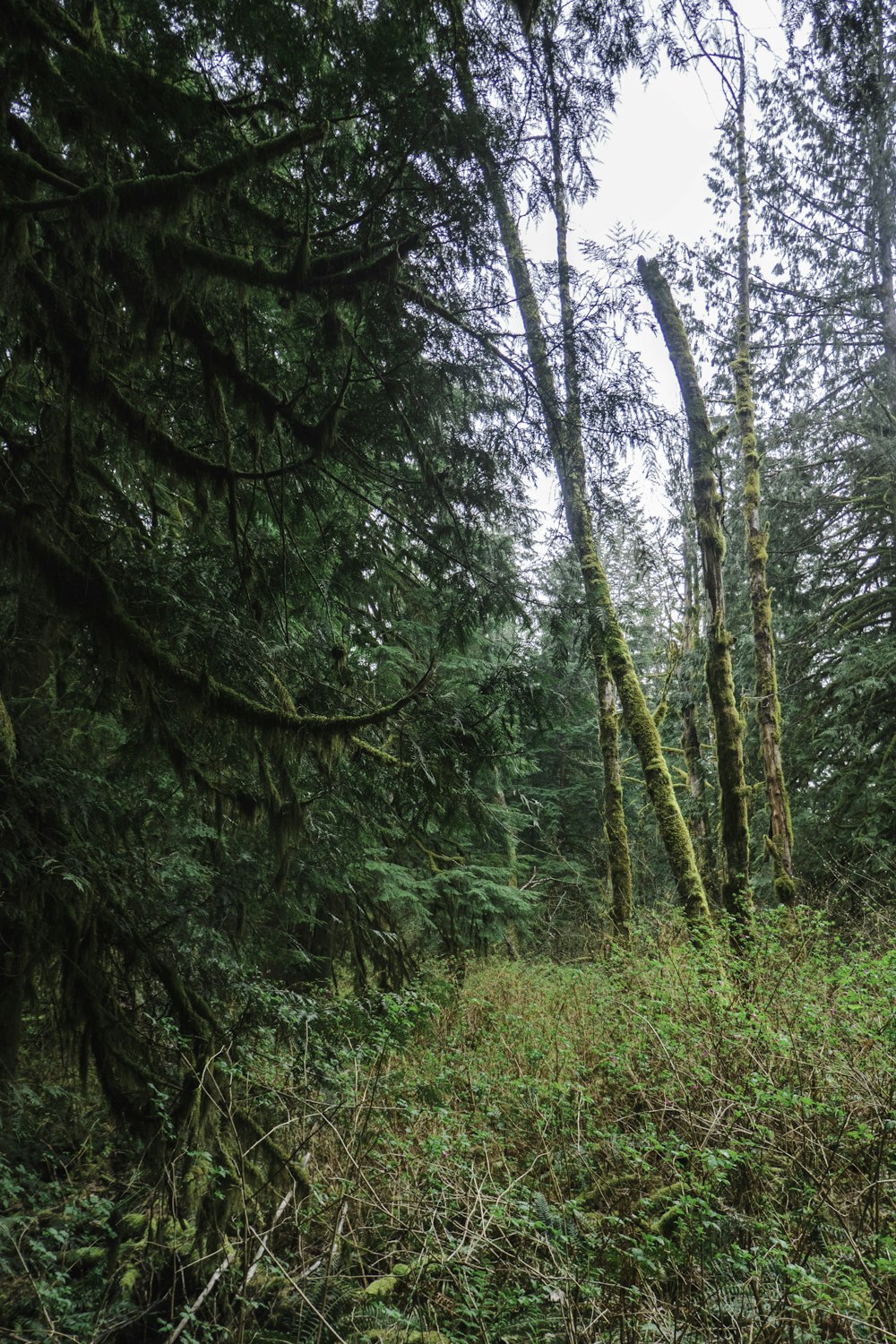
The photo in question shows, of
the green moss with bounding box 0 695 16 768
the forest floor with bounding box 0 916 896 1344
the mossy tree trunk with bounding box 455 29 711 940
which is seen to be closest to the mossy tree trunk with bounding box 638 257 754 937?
the mossy tree trunk with bounding box 455 29 711 940

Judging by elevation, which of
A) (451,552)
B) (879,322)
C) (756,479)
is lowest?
(451,552)

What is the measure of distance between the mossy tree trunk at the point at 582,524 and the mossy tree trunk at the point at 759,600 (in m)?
1.43

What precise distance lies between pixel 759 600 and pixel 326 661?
24.2ft

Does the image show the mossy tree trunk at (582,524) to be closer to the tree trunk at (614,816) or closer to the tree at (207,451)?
the tree at (207,451)

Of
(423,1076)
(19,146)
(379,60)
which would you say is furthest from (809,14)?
(423,1076)

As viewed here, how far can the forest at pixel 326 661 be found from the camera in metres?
3.12

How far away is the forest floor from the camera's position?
10.0ft

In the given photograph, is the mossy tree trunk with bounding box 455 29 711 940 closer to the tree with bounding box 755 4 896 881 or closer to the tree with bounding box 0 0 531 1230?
the tree with bounding box 0 0 531 1230

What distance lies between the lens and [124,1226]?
12.4 feet

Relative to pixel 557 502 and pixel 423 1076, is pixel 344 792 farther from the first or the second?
pixel 423 1076

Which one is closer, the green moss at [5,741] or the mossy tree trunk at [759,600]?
the green moss at [5,741]

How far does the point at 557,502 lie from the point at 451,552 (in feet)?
4.71

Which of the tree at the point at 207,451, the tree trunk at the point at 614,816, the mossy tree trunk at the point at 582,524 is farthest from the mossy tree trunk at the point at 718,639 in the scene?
the tree at the point at 207,451

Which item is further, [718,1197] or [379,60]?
[718,1197]
